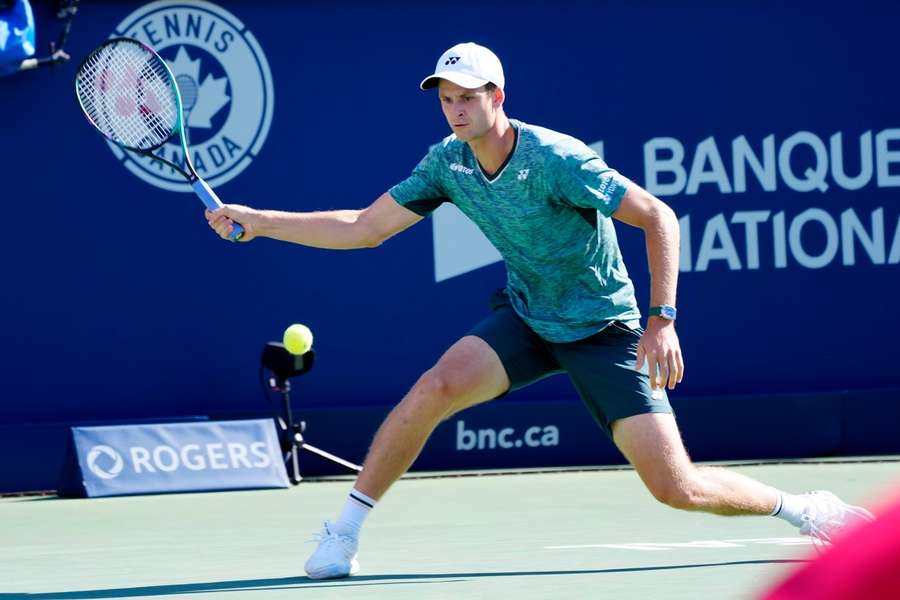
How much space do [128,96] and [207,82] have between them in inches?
98.0

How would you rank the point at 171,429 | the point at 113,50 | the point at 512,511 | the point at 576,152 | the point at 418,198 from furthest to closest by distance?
the point at 171,429
the point at 512,511
the point at 113,50
the point at 418,198
the point at 576,152

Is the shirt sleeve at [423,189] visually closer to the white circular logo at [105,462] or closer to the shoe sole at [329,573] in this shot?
the shoe sole at [329,573]

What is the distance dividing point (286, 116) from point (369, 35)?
59 centimetres

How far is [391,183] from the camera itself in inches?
297

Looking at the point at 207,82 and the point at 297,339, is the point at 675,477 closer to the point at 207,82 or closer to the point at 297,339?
the point at 297,339

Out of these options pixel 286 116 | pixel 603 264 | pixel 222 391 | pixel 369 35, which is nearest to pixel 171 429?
pixel 222 391

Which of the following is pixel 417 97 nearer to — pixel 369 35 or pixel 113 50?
pixel 369 35

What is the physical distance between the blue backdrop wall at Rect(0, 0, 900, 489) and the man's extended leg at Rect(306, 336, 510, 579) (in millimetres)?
3398

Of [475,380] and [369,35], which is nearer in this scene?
[475,380]

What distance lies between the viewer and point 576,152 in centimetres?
398

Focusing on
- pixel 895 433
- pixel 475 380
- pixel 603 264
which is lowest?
pixel 895 433

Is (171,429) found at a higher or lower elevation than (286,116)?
lower

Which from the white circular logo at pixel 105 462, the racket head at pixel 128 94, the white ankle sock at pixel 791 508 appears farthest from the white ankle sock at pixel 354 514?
the white circular logo at pixel 105 462

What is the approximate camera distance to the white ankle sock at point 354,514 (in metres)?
4.03
